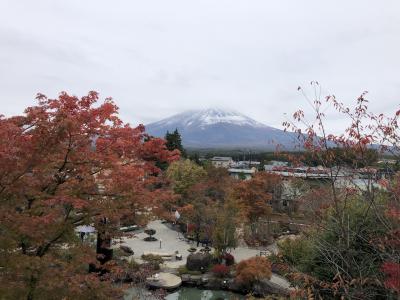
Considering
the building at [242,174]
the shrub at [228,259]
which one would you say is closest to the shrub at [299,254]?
the shrub at [228,259]

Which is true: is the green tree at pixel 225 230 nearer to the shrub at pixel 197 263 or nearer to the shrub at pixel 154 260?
the shrub at pixel 197 263

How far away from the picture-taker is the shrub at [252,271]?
17984 millimetres

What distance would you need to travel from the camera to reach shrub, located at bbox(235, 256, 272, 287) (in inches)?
708

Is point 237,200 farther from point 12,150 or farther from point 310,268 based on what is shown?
point 12,150

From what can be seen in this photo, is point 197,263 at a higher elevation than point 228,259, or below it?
below

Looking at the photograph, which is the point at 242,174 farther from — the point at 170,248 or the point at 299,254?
the point at 299,254

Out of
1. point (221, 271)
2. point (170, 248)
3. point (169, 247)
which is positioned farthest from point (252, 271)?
point (169, 247)

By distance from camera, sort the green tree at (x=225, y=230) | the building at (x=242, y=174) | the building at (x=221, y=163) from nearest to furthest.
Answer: the green tree at (x=225, y=230) < the building at (x=242, y=174) < the building at (x=221, y=163)

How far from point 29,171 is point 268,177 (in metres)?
25.1

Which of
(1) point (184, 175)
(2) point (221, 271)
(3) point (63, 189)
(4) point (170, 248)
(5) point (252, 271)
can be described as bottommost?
(4) point (170, 248)

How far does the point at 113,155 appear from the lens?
7320mm

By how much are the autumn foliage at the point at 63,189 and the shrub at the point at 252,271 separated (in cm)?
1114

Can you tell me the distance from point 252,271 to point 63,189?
1341 centimetres

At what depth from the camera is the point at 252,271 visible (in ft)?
59.1
